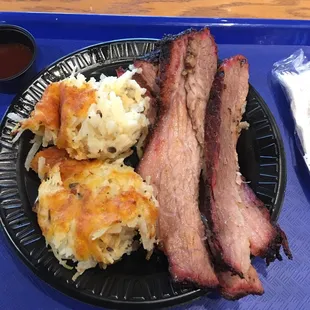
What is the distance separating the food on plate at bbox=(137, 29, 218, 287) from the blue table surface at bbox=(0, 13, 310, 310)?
0.25 meters

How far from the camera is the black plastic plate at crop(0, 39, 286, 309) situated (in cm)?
178

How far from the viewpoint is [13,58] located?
229 cm

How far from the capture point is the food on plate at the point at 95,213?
1720 mm

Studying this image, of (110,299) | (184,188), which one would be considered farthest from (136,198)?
(110,299)

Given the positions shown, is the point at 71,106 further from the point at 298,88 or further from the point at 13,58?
the point at 298,88

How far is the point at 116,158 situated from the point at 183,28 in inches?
40.6

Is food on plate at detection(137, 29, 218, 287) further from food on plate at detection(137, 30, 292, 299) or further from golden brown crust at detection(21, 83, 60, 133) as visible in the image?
golden brown crust at detection(21, 83, 60, 133)

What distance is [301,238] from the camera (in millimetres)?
2072

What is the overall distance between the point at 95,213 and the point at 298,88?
129 centimetres

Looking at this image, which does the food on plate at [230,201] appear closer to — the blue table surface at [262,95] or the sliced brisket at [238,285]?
the sliced brisket at [238,285]

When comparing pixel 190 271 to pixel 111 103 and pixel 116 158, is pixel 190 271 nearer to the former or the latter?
pixel 116 158

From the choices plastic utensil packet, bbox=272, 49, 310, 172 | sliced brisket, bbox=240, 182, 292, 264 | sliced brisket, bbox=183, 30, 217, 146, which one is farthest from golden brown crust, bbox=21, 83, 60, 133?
plastic utensil packet, bbox=272, 49, 310, 172

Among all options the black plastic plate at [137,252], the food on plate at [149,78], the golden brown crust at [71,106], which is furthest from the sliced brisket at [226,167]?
the golden brown crust at [71,106]

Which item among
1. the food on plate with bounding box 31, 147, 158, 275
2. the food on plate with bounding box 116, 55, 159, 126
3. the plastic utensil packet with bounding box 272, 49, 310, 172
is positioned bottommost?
the food on plate with bounding box 31, 147, 158, 275
